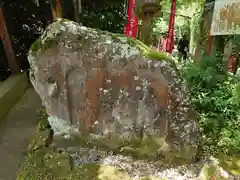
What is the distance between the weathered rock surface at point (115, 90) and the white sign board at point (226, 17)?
155 centimetres

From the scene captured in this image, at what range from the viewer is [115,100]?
Answer: 3777mm

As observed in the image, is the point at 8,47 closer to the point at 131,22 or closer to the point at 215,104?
the point at 131,22

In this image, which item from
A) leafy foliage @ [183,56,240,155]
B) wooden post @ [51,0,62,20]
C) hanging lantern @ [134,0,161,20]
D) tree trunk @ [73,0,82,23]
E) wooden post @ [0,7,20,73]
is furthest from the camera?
tree trunk @ [73,0,82,23]

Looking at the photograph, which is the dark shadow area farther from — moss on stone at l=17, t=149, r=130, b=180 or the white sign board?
the white sign board

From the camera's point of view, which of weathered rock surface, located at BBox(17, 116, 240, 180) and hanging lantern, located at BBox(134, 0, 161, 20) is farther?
hanging lantern, located at BBox(134, 0, 161, 20)

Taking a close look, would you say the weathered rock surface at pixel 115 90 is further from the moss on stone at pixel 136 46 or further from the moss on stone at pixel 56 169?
the moss on stone at pixel 56 169

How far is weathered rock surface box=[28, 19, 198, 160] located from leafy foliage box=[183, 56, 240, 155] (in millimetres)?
637

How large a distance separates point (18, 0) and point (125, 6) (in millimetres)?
2845

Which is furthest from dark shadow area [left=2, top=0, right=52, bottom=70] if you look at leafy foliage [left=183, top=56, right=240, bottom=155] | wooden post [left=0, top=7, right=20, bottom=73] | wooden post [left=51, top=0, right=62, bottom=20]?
leafy foliage [left=183, top=56, right=240, bottom=155]

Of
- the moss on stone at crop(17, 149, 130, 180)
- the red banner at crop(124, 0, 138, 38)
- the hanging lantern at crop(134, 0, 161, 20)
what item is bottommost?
the moss on stone at crop(17, 149, 130, 180)

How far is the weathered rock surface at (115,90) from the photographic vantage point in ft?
11.6

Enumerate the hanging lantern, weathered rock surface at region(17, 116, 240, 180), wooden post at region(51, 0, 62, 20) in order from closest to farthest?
weathered rock surface at region(17, 116, 240, 180) < the hanging lantern < wooden post at region(51, 0, 62, 20)

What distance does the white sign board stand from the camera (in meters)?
4.37

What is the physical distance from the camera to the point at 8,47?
7.07 meters
